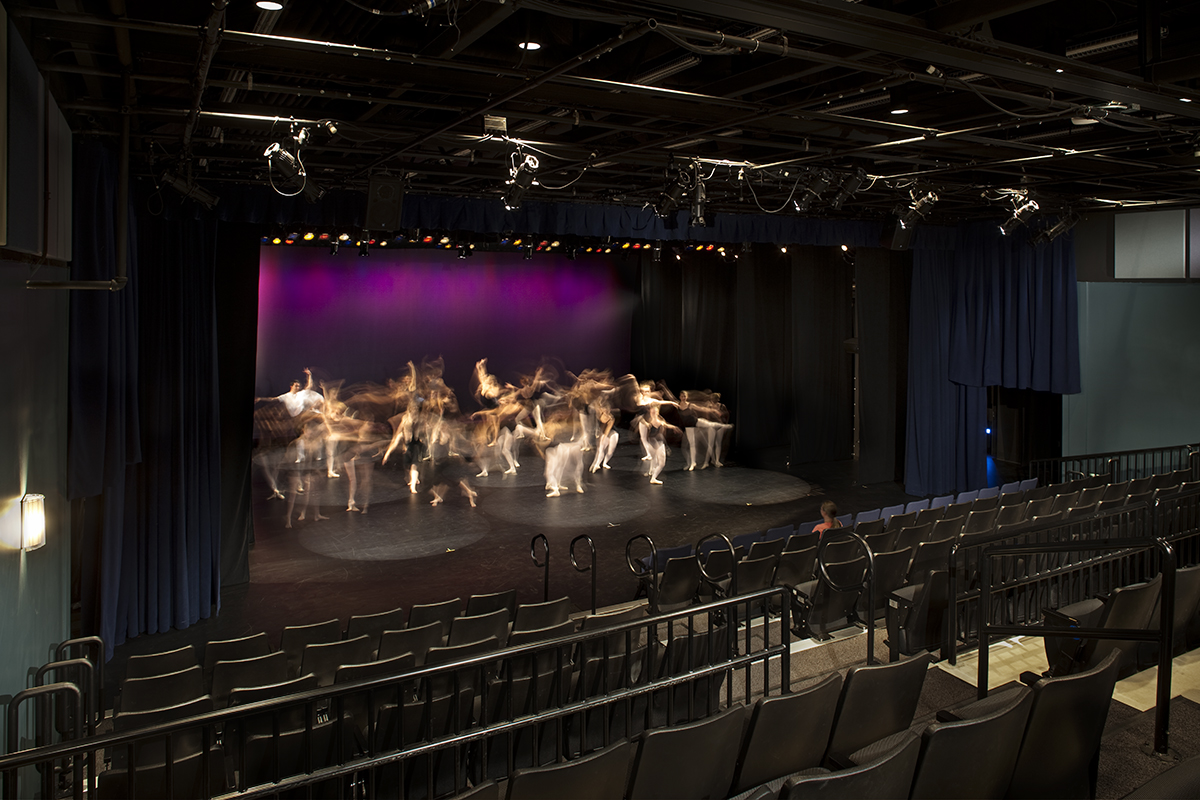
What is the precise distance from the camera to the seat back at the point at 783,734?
335 cm

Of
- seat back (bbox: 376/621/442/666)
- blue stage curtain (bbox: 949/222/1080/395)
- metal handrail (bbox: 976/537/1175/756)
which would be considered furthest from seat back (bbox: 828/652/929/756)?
blue stage curtain (bbox: 949/222/1080/395)

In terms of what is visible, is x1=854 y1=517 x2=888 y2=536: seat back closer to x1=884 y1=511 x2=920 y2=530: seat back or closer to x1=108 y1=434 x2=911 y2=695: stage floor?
x1=884 y1=511 x2=920 y2=530: seat back

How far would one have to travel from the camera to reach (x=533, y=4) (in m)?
3.92

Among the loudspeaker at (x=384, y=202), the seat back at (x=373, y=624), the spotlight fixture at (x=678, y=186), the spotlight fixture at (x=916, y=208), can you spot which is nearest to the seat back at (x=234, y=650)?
the seat back at (x=373, y=624)

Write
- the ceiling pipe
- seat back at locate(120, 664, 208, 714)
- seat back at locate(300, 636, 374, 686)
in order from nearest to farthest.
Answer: the ceiling pipe → seat back at locate(120, 664, 208, 714) → seat back at locate(300, 636, 374, 686)

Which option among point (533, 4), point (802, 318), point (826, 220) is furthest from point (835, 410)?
point (533, 4)

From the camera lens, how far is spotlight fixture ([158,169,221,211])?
7.31m

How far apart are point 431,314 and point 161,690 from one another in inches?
478

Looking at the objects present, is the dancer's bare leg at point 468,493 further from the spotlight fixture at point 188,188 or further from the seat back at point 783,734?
the seat back at point 783,734

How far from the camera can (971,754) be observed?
2994mm

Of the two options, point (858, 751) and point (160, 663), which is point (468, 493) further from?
point (858, 751)

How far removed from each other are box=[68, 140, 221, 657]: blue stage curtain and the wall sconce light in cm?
147

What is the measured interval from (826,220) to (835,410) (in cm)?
523

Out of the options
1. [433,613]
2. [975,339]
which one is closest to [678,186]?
[433,613]
